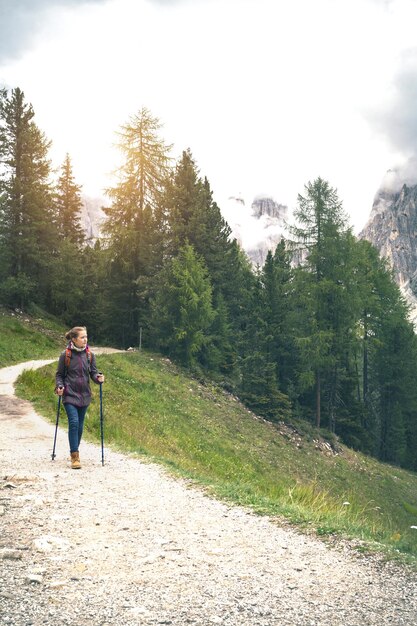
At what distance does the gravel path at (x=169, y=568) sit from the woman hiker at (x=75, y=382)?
4.33ft

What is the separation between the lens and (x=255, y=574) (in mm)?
4453

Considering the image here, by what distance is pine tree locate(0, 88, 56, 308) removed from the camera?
107 ft

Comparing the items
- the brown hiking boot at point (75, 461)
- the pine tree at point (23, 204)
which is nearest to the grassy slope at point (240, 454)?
the brown hiking boot at point (75, 461)

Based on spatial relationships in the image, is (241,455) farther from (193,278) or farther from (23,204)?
(23,204)

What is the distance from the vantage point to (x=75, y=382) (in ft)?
29.2

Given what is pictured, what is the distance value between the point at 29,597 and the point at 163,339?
27.4 meters

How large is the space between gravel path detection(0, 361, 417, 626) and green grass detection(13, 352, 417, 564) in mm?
824

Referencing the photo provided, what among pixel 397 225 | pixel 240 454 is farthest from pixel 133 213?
pixel 397 225

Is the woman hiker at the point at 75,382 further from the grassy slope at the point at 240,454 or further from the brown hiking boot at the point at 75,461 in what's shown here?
Answer: the grassy slope at the point at 240,454

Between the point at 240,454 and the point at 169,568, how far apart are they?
51.8 feet

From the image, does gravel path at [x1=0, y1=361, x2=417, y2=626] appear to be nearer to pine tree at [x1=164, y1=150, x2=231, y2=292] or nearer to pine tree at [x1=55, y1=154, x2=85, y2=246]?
pine tree at [x1=164, y1=150, x2=231, y2=292]

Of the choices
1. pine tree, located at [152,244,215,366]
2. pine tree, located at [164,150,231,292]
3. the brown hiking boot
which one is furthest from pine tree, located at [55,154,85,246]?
the brown hiking boot

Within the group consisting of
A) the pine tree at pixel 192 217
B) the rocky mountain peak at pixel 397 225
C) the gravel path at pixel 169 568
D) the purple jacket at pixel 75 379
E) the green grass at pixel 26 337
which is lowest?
the gravel path at pixel 169 568

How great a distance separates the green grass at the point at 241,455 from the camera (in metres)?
7.01
